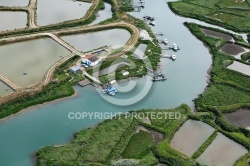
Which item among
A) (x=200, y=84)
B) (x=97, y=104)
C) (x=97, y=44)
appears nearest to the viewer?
(x=97, y=104)

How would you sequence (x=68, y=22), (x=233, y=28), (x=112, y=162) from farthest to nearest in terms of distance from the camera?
(x=233, y=28), (x=68, y=22), (x=112, y=162)

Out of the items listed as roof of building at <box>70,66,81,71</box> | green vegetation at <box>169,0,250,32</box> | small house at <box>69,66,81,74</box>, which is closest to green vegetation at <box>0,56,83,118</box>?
small house at <box>69,66,81,74</box>

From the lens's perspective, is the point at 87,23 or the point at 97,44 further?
the point at 87,23

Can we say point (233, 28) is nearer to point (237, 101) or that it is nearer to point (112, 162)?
point (237, 101)

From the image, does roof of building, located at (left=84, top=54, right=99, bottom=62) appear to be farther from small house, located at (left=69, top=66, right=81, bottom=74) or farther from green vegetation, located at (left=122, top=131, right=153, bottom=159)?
green vegetation, located at (left=122, top=131, right=153, bottom=159)

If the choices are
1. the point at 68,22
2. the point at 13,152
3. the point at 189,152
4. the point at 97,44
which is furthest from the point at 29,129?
the point at 68,22

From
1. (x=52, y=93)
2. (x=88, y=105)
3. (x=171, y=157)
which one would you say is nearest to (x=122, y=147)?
(x=171, y=157)
